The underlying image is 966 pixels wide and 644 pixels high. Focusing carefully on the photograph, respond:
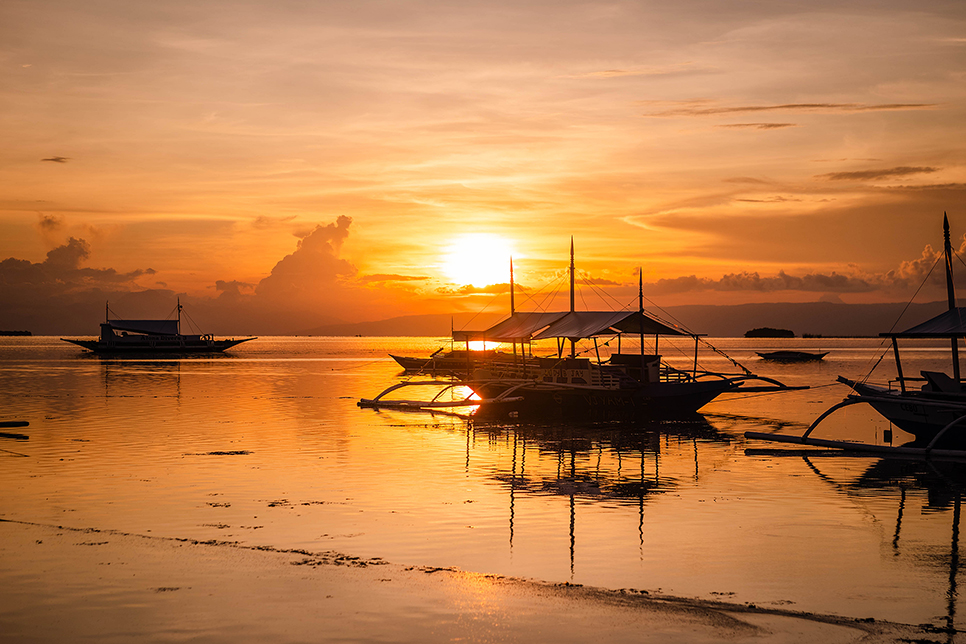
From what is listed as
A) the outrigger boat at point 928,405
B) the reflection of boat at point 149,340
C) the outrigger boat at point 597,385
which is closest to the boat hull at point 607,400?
the outrigger boat at point 597,385

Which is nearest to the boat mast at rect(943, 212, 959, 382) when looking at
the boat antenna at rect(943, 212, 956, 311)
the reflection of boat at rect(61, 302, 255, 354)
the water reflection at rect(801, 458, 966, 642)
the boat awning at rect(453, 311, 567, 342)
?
the boat antenna at rect(943, 212, 956, 311)

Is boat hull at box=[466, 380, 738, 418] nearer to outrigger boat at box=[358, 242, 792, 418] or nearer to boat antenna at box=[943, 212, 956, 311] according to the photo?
outrigger boat at box=[358, 242, 792, 418]

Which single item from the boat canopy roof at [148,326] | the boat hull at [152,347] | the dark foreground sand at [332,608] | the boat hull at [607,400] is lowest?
the dark foreground sand at [332,608]

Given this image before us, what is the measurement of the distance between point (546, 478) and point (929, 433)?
18197 millimetres

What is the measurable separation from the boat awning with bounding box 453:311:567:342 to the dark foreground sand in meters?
41.2

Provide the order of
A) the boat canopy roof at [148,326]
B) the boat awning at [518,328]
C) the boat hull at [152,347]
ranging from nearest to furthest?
1. the boat awning at [518,328]
2. the boat hull at [152,347]
3. the boat canopy roof at [148,326]

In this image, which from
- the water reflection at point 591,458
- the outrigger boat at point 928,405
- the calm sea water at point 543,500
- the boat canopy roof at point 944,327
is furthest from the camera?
the boat canopy roof at point 944,327

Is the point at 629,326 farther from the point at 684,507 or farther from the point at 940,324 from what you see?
the point at 684,507

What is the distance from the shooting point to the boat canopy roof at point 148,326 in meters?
159

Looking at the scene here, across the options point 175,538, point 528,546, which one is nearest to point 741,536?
point 528,546

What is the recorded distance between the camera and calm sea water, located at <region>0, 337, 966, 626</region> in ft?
45.6

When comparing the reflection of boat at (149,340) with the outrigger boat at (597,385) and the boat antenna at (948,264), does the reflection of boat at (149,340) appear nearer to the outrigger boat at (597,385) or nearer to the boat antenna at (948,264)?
the outrigger boat at (597,385)

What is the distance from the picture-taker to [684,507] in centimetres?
1969

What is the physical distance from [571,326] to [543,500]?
3127 cm
